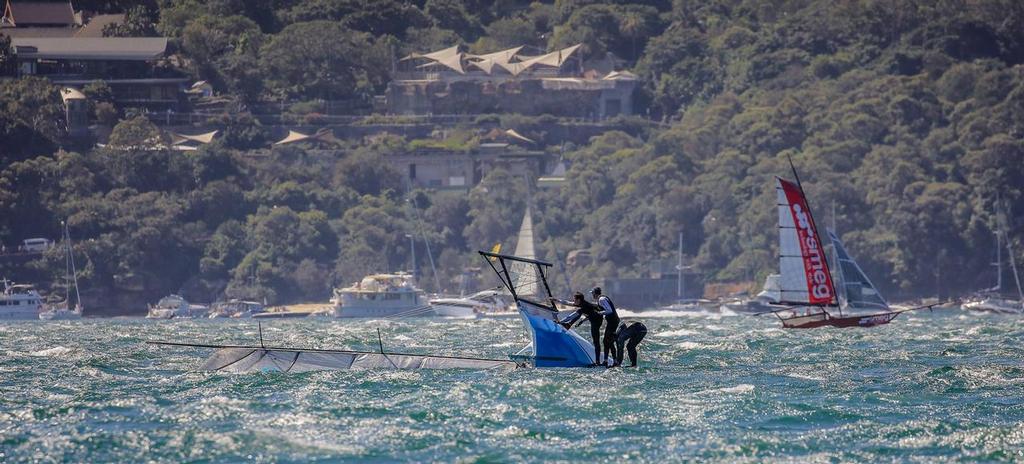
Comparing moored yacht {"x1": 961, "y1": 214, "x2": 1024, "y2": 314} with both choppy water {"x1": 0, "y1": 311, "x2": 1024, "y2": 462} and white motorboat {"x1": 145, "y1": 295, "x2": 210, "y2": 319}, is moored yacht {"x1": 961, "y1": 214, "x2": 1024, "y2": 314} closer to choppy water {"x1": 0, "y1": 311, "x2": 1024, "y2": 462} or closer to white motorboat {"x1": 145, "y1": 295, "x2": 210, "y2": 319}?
white motorboat {"x1": 145, "y1": 295, "x2": 210, "y2": 319}

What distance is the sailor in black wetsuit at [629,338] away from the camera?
4119 cm

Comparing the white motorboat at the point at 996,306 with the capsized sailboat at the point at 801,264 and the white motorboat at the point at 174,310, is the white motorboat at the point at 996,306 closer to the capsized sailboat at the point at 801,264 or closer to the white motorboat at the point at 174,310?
the white motorboat at the point at 174,310

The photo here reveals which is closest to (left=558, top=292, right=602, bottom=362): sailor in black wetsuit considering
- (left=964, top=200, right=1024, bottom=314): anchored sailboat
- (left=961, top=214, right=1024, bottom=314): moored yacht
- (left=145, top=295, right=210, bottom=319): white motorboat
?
(left=961, top=214, right=1024, bottom=314): moored yacht

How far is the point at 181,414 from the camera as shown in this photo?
3294cm

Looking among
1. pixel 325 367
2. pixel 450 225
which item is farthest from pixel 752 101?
pixel 325 367

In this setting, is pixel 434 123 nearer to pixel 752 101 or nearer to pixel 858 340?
pixel 752 101

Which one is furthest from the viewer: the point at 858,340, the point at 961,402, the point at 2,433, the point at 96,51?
the point at 96,51

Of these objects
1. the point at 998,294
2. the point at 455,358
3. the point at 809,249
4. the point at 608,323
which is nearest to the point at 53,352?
the point at 455,358

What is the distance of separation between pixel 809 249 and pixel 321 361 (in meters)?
30.7

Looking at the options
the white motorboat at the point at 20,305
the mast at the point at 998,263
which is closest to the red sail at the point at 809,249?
the white motorboat at the point at 20,305

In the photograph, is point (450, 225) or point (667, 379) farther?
point (450, 225)

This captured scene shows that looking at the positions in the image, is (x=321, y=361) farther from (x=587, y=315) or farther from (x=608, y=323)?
(x=608, y=323)

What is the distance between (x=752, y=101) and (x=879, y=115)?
2296cm

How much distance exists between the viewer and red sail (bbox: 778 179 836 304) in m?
67.3
